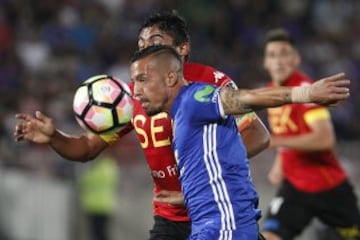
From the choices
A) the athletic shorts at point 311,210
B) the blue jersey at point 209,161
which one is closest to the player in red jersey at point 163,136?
the blue jersey at point 209,161

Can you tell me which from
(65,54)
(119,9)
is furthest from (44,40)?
(119,9)

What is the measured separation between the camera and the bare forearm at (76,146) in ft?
22.4

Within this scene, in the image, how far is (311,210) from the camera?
860 centimetres

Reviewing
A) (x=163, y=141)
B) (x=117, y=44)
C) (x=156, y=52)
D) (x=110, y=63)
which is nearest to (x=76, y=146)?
(x=163, y=141)

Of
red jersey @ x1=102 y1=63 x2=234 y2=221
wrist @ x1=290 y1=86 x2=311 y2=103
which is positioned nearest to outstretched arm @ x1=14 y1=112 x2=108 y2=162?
red jersey @ x1=102 y1=63 x2=234 y2=221

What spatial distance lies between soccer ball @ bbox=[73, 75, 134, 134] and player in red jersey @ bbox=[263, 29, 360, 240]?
1.85 metres

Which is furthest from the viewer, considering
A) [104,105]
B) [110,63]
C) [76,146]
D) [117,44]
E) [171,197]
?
[117,44]

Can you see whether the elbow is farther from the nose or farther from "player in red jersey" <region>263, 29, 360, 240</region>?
"player in red jersey" <region>263, 29, 360, 240</region>

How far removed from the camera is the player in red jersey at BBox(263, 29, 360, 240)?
847 centimetres

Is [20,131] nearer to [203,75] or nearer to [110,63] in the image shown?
[203,75]

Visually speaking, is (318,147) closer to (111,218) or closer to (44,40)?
(111,218)

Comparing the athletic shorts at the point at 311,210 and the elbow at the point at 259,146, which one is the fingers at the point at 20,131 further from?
the athletic shorts at the point at 311,210

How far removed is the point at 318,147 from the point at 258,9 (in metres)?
9.31

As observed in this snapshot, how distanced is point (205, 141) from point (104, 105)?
170 cm
